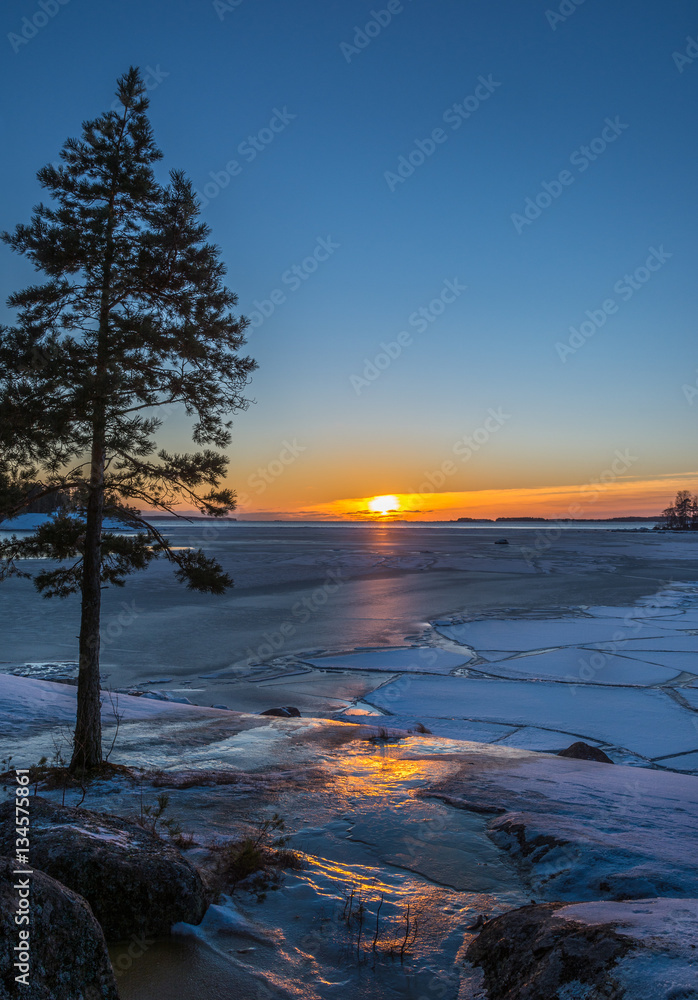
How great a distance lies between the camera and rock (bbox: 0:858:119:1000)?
2182 millimetres

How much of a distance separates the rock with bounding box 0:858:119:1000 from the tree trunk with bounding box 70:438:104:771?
14.7 ft

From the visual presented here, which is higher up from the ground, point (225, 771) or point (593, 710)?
point (225, 771)

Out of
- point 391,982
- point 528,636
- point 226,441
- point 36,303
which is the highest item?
point 36,303

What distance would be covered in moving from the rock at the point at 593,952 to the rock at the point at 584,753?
494cm

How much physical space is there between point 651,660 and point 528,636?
363 centimetres

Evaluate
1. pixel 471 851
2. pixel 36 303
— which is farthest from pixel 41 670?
pixel 471 851

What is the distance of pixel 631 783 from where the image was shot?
6.44 metres

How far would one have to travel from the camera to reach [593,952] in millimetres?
2553

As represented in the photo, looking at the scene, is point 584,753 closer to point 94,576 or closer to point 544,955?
point 544,955

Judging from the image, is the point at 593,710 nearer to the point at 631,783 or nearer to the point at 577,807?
the point at 631,783

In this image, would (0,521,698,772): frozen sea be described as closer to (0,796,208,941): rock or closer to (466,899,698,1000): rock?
(466,899,698,1000): rock

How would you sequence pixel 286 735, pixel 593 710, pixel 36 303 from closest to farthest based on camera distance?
pixel 36 303 → pixel 286 735 → pixel 593 710

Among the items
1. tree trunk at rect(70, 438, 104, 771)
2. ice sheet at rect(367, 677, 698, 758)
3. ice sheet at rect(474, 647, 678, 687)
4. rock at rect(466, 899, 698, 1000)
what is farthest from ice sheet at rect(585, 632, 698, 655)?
rock at rect(466, 899, 698, 1000)

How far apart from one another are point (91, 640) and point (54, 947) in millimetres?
4985
